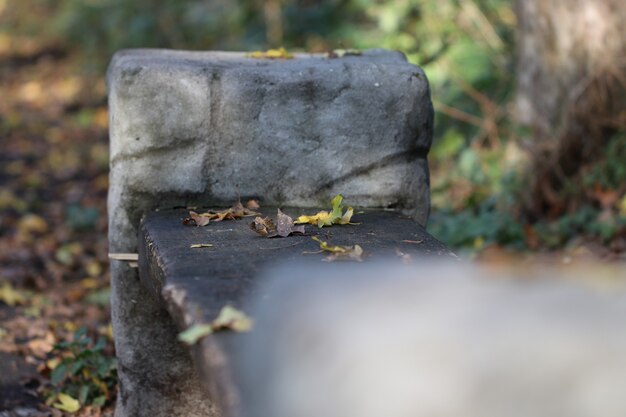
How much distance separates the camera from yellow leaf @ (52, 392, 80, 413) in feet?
11.5

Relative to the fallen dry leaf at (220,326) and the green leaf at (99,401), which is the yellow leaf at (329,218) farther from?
the green leaf at (99,401)

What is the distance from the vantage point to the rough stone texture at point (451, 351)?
1.27 metres

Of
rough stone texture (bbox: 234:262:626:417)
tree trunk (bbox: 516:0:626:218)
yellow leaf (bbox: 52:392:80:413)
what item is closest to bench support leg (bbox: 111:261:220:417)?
yellow leaf (bbox: 52:392:80:413)

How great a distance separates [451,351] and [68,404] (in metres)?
2.41

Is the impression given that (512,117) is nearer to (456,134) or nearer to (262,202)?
(456,134)

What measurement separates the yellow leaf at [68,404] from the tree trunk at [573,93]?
9.81 feet

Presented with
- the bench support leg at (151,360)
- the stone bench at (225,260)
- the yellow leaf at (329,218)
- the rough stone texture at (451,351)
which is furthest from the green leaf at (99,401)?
the rough stone texture at (451,351)

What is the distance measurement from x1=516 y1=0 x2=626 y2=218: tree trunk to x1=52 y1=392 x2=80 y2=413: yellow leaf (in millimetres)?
2990

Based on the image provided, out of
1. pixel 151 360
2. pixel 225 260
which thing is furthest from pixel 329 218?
pixel 151 360

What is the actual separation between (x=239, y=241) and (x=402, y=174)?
0.79 metres

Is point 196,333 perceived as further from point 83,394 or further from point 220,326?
point 83,394

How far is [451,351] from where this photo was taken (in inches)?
56.2

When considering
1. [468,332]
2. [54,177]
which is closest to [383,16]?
[54,177]

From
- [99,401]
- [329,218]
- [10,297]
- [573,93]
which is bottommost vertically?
[10,297]
